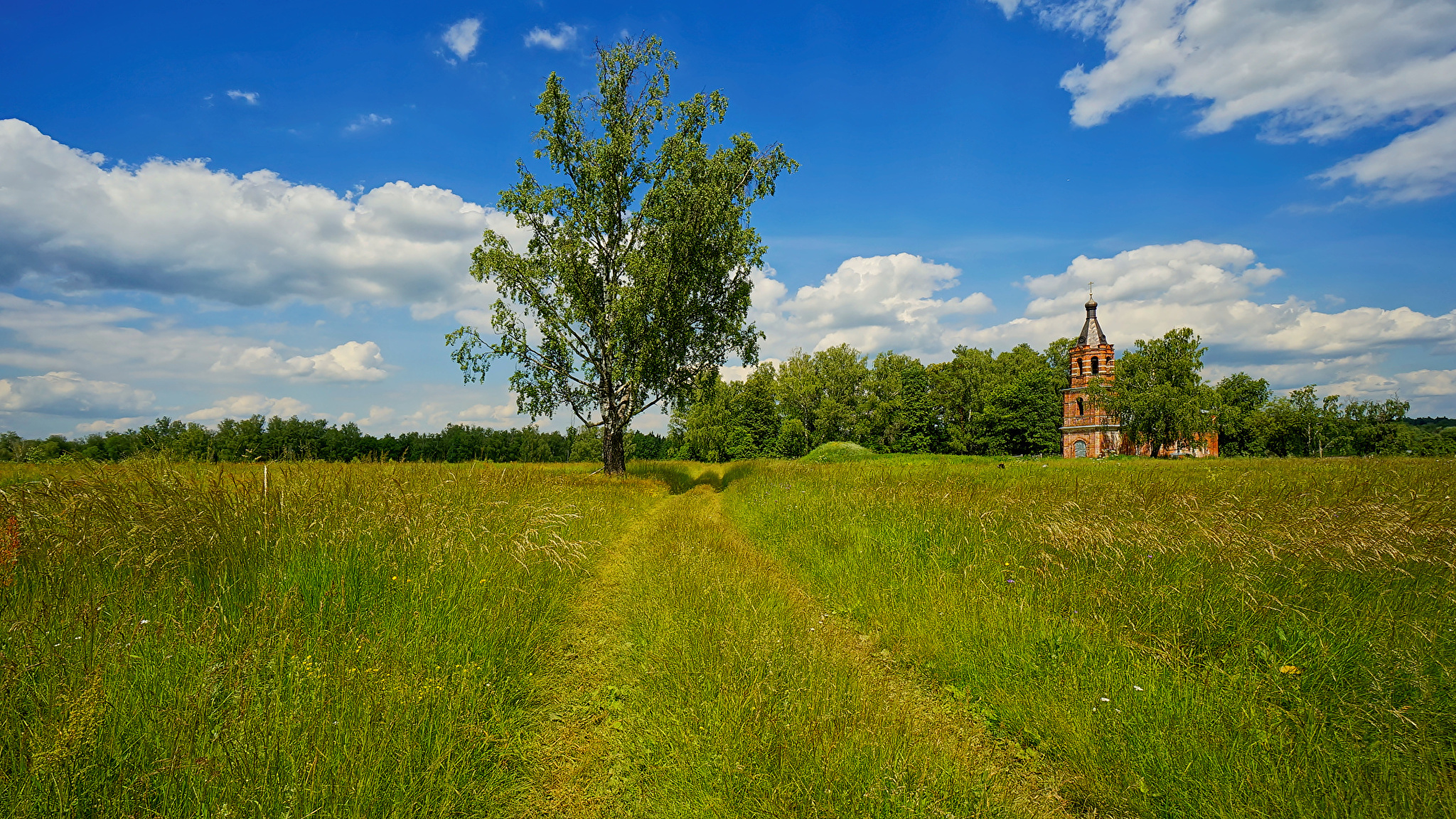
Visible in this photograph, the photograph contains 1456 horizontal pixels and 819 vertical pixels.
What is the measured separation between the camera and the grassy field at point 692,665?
2627mm

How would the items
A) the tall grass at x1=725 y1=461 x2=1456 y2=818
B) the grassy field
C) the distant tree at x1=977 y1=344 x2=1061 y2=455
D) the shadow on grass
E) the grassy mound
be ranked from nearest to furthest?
the grassy field
the tall grass at x1=725 y1=461 x2=1456 y2=818
the shadow on grass
the grassy mound
the distant tree at x1=977 y1=344 x2=1061 y2=455

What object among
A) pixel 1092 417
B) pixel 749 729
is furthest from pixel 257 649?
pixel 1092 417

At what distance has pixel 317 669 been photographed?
323 cm

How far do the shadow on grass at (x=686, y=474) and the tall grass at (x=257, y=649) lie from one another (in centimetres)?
1506

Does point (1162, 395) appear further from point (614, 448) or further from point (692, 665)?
point (692, 665)

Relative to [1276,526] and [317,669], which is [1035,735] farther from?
[1276,526]

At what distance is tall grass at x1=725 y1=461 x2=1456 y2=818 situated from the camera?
9.43ft

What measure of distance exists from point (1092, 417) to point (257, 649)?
277 feet

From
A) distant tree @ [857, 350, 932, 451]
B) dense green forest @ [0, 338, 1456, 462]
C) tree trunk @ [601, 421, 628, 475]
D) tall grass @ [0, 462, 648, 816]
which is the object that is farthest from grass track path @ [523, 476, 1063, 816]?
distant tree @ [857, 350, 932, 451]

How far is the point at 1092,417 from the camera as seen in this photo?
232 ft

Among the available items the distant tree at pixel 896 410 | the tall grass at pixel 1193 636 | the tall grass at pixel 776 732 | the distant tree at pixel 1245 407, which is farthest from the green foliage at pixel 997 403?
the tall grass at pixel 776 732

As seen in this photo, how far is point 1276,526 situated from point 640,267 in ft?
59.6

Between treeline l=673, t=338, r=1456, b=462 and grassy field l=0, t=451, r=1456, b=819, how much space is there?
58.5 meters

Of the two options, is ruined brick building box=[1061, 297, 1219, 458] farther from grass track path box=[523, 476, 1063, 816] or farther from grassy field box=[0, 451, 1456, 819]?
grass track path box=[523, 476, 1063, 816]
